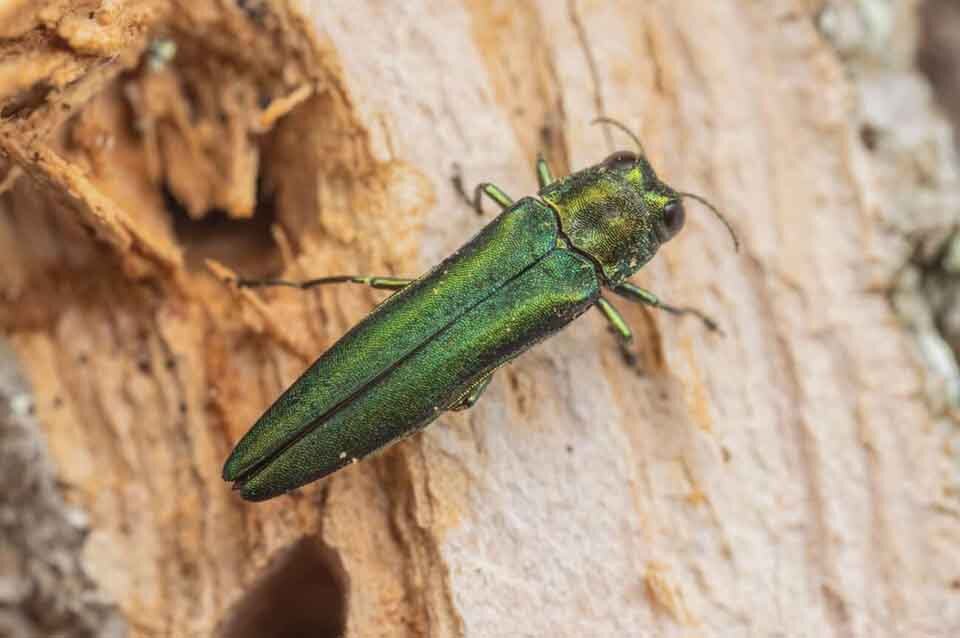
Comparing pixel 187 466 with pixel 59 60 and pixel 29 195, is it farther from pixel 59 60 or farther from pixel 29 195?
pixel 59 60

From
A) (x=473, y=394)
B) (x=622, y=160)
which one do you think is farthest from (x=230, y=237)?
(x=622, y=160)

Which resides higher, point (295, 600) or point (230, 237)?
point (230, 237)

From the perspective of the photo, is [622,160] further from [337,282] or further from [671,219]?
[337,282]

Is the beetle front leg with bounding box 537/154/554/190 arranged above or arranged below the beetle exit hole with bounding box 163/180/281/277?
below

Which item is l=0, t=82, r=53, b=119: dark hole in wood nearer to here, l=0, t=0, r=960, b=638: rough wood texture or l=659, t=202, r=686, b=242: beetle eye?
l=0, t=0, r=960, b=638: rough wood texture

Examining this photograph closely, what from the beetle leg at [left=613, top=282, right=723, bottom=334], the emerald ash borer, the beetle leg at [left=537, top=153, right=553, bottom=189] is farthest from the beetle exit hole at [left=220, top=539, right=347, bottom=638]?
the beetle leg at [left=537, top=153, right=553, bottom=189]

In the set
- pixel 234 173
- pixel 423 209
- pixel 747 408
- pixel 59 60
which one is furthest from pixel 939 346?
pixel 59 60

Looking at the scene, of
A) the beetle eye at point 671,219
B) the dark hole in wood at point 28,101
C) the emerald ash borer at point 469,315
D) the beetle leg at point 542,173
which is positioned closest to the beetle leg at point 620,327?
the emerald ash borer at point 469,315
